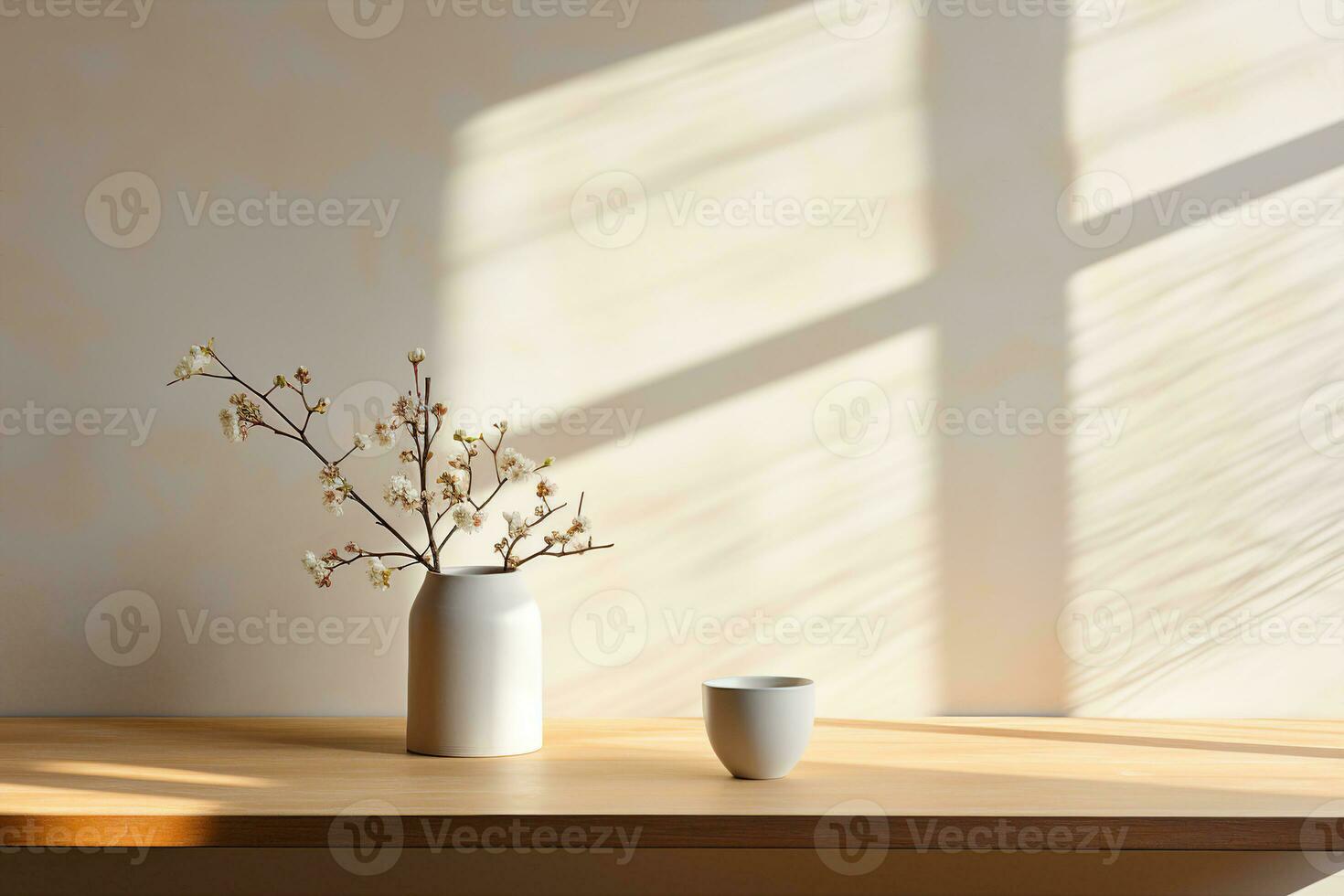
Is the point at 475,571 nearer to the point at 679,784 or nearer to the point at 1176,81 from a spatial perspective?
the point at 679,784

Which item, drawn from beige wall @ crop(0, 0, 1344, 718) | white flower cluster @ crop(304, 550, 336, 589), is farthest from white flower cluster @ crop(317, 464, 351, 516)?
beige wall @ crop(0, 0, 1344, 718)

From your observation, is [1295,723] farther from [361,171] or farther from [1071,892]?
[361,171]

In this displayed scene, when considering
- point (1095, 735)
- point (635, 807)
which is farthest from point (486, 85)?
point (1095, 735)

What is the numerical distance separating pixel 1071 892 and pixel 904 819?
0.57 m

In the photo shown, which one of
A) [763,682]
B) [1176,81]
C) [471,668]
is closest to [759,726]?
[763,682]

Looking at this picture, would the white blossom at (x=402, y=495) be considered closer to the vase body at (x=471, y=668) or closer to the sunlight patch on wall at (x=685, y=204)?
the vase body at (x=471, y=668)

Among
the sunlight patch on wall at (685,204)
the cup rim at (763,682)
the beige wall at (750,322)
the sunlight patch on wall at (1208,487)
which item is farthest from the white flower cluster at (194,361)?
the sunlight patch on wall at (1208,487)

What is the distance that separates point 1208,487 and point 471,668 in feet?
2.99

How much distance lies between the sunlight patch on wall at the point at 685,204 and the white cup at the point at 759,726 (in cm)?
47

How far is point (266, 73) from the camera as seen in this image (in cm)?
134

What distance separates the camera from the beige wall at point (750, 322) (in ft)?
4.37

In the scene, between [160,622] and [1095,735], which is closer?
[1095,735]

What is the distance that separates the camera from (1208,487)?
1348 millimetres

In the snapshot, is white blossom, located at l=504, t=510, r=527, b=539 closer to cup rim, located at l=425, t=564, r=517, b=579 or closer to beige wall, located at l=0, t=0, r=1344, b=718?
cup rim, located at l=425, t=564, r=517, b=579
